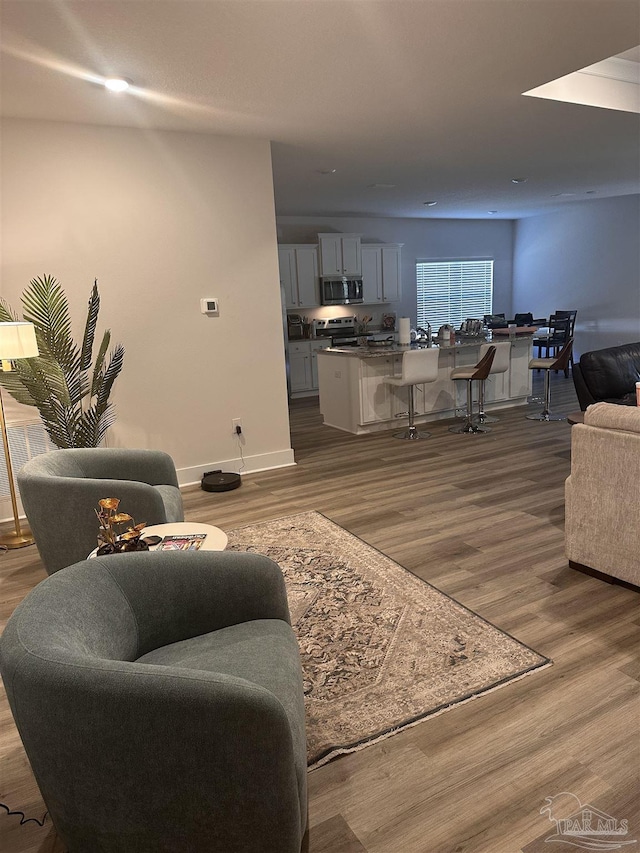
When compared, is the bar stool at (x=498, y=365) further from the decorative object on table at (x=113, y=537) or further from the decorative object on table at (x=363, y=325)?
the decorative object on table at (x=113, y=537)

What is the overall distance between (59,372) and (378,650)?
283 centimetres

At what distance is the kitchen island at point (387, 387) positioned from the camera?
6480 mm

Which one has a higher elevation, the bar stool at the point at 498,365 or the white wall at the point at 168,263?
the white wall at the point at 168,263

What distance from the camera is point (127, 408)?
4.74m

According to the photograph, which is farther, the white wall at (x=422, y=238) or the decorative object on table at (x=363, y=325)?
the decorative object on table at (x=363, y=325)

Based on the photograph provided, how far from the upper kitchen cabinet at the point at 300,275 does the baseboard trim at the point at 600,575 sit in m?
6.77

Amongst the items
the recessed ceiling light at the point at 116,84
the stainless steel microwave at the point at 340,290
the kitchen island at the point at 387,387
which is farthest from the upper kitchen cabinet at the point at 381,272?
the recessed ceiling light at the point at 116,84

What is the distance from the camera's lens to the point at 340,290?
373 inches

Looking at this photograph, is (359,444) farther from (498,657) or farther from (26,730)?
(26,730)

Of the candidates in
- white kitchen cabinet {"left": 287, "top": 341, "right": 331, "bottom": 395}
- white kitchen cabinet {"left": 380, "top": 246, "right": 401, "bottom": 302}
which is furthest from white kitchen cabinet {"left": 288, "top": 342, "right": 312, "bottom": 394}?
white kitchen cabinet {"left": 380, "top": 246, "right": 401, "bottom": 302}

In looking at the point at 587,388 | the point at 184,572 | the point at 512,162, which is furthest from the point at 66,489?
the point at 512,162

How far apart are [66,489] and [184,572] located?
4.22 ft

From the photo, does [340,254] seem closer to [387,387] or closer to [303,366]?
[303,366]

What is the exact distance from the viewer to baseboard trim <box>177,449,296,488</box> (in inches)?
200
